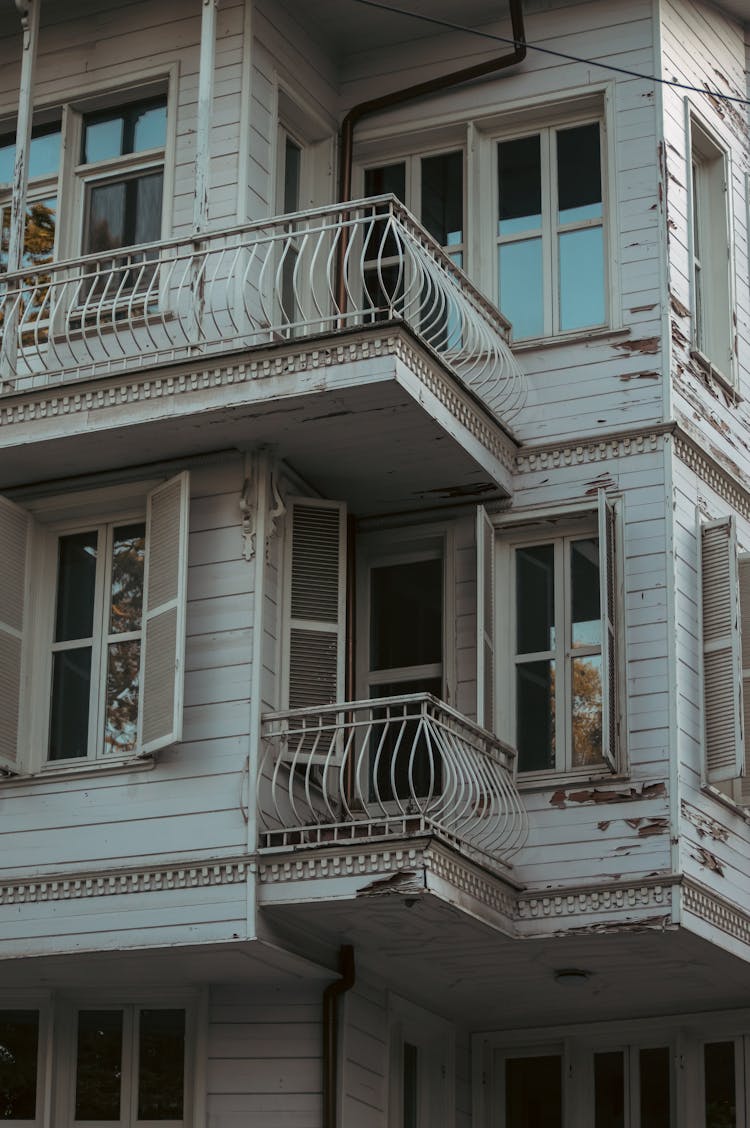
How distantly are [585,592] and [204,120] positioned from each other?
4632mm

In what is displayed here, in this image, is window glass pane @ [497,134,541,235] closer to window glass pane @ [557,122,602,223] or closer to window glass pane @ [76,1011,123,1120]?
window glass pane @ [557,122,602,223]

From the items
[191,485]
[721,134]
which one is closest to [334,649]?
[191,485]

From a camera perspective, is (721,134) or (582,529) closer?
(582,529)

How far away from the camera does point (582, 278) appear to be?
16875 mm

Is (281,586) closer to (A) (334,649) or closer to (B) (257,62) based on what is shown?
(A) (334,649)

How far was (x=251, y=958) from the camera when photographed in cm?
1439

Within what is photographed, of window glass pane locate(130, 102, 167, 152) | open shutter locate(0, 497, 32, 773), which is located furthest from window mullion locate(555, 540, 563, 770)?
window glass pane locate(130, 102, 167, 152)

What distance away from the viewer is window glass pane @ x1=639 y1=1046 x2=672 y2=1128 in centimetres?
1638

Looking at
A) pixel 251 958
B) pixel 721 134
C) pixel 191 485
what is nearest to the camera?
pixel 251 958

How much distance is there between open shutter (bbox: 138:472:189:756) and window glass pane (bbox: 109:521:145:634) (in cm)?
26

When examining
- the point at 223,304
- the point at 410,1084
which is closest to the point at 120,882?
the point at 410,1084

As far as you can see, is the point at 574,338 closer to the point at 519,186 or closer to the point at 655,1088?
the point at 519,186

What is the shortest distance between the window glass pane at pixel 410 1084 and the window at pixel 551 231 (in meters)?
5.79

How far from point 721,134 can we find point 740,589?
4335 millimetres
